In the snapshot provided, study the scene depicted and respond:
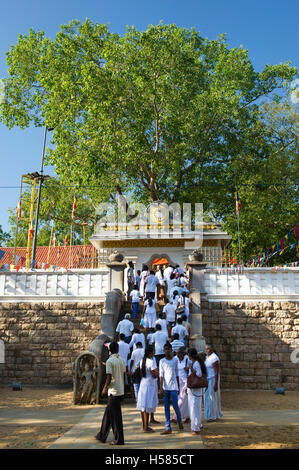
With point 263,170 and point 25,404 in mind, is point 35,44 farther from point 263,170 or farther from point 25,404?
point 25,404

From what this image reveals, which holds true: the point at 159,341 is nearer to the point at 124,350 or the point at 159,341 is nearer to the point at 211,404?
the point at 124,350

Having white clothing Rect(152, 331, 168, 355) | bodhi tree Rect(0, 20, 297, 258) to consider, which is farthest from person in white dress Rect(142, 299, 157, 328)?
bodhi tree Rect(0, 20, 297, 258)

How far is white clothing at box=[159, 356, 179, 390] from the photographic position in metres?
7.36

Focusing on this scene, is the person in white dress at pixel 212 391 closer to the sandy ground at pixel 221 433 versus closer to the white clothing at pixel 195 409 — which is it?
the sandy ground at pixel 221 433

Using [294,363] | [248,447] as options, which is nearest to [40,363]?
[294,363]

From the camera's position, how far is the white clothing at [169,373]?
24.1 feet

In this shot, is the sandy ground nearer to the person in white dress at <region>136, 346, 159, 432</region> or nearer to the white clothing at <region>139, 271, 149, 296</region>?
the person in white dress at <region>136, 346, 159, 432</region>

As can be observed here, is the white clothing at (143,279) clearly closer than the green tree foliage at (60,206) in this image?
Yes

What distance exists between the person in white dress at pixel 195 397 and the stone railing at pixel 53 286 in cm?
774

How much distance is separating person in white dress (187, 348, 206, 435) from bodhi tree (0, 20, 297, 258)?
16.3m

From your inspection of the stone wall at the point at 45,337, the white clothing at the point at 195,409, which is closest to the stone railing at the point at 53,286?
the stone wall at the point at 45,337

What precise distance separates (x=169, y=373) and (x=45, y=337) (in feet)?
27.5

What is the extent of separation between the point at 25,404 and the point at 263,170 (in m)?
21.3

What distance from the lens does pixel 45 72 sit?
25.6m
